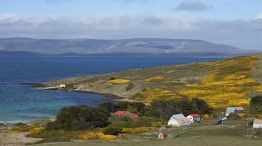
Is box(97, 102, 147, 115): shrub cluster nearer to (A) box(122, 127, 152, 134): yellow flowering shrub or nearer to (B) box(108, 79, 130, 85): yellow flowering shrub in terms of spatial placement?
(A) box(122, 127, 152, 134): yellow flowering shrub

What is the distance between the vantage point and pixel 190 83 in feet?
427

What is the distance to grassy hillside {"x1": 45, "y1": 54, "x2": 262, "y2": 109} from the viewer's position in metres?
104

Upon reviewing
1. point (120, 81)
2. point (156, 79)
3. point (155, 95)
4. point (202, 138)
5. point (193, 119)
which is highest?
point (202, 138)

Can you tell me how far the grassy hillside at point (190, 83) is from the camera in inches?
4109

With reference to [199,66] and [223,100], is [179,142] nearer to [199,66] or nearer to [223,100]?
[223,100]

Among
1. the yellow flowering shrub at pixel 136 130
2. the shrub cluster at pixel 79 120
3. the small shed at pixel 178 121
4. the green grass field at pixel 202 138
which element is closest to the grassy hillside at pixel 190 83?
the small shed at pixel 178 121

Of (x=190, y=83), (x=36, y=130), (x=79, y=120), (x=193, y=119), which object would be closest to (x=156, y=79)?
(x=190, y=83)

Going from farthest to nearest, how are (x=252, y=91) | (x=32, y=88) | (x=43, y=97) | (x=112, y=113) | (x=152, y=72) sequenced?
(x=152, y=72)
(x=32, y=88)
(x=43, y=97)
(x=252, y=91)
(x=112, y=113)

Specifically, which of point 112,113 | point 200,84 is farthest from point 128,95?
point 112,113

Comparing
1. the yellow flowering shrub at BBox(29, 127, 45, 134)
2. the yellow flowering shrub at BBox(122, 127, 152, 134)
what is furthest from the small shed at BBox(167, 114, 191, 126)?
the yellow flowering shrub at BBox(29, 127, 45, 134)

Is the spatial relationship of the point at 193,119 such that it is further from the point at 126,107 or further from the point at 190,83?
the point at 190,83

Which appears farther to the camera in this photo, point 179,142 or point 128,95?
point 128,95

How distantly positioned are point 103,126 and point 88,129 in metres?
2.41

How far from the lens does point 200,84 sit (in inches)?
4943
